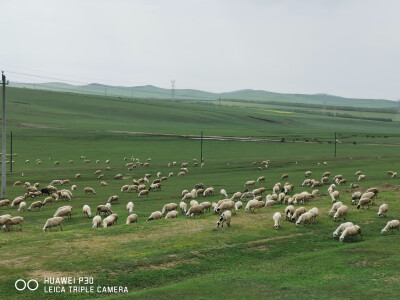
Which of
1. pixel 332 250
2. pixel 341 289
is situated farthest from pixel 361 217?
pixel 341 289

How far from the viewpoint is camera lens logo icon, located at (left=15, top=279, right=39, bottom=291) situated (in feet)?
50.5

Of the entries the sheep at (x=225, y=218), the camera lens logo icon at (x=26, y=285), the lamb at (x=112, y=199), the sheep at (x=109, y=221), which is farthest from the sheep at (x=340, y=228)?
the lamb at (x=112, y=199)

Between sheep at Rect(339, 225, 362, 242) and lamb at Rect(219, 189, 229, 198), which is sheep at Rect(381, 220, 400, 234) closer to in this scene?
sheep at Rect(339, 225, 362, 242)

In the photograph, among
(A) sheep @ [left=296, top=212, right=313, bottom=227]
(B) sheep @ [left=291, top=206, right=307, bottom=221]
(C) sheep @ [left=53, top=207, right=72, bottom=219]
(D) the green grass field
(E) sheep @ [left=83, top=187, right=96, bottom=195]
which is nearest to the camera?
(D) the green grass field

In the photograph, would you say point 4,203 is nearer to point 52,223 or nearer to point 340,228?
point 52,223

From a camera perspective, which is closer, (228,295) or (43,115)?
(228,295)

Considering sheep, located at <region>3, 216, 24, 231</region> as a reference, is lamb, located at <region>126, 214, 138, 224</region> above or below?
above

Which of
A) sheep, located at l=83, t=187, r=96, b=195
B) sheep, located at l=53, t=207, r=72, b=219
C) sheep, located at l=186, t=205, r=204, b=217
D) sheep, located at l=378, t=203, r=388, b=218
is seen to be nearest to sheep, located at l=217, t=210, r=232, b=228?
sheep, located at l=186, t=205, r=204, b=217

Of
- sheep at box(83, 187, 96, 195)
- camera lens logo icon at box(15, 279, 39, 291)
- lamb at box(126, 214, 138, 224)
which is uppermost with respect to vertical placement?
lamb at box(126, 214, 138, 224)

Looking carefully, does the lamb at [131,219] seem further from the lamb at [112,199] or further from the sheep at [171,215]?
the lamb at [112,199]

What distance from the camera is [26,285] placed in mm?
15570

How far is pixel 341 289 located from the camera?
51.6ft

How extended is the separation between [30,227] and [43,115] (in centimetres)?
12213

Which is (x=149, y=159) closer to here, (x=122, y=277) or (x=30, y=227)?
(x=30, y=227)
